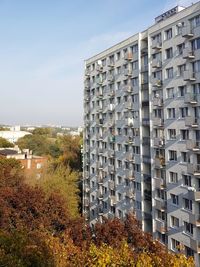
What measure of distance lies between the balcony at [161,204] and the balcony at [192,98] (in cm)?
940

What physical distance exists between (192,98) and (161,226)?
11825 millimetres

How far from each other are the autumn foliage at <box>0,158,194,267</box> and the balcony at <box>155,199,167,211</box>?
7005 mm

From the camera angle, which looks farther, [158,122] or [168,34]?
[158,122]

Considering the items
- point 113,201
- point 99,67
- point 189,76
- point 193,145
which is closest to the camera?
point 193,145

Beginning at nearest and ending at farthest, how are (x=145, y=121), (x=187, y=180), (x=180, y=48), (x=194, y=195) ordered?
1. (x=194, y=195)
2. (x=187, y=180)
3. (x=180, y=48)
4. (x=145, y=121)

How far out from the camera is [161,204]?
2969cm

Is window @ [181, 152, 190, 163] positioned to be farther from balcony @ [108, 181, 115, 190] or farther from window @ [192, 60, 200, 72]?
balcony @ [108, 181, 115, 190]

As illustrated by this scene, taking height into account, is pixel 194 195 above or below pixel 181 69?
below

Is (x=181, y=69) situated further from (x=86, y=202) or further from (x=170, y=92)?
(x=86, y=202)

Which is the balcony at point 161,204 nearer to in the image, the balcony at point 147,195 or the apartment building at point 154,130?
the apartment building at point 154,130

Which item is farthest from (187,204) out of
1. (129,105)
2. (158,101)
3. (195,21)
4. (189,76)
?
(195,21)

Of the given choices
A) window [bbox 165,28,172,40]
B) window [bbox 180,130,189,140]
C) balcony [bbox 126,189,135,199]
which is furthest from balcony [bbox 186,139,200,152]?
balcony [bbox 126,189,135,199]

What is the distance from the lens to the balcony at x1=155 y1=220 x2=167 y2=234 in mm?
29016

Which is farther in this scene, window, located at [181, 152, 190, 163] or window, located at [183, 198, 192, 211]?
window, located at [181, 152, 190, 163]
